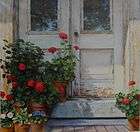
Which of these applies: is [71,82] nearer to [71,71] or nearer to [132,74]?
[71,71]

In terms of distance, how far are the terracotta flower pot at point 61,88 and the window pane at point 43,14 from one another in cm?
82

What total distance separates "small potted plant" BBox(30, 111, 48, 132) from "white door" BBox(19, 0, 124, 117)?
0.82m

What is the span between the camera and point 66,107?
6426 millimetres

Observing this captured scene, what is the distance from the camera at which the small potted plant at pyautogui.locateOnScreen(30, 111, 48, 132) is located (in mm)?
5801

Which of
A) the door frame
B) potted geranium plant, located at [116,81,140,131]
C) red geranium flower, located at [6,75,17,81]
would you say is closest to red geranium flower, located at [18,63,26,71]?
red geranium flower, located at [6,75,17,81]

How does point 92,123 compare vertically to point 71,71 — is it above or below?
below

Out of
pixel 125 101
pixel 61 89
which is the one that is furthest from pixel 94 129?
pixel 61 89

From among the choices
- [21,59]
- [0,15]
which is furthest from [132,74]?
[0,15]

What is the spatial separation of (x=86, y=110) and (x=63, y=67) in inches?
25.2

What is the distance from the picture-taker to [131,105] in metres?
6.00

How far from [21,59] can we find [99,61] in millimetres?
1076

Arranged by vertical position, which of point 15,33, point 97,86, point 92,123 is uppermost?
point 15,33

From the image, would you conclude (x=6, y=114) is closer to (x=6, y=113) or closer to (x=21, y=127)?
(x=6, y=113)

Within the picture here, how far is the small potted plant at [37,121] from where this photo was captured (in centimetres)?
580
